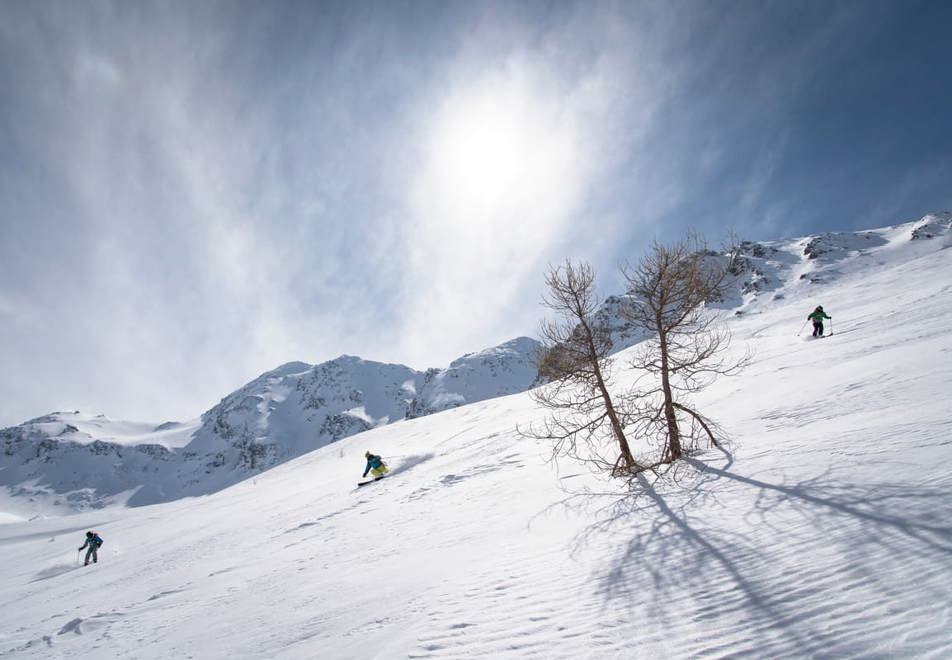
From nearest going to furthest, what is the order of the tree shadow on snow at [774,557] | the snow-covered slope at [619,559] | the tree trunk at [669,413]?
the tree shadow on snow at [774,557] < the snow-covered slope at [619,559] < the tree trunk at [669,413]

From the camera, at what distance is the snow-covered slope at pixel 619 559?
4.12 meters

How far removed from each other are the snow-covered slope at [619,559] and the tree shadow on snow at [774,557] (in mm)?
26

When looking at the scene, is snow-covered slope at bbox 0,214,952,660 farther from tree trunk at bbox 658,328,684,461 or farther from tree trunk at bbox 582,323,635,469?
tree trunk at bbox 582,323,635,469

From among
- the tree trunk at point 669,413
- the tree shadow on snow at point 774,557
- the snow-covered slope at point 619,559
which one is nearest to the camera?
the tree shadow on snow at point 774,557

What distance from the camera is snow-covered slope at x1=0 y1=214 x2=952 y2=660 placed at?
Answer: 13.5 feet

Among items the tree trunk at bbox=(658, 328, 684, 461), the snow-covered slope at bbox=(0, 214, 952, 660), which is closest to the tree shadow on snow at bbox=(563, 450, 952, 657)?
the snow-covered slope at bbox=(0, 214, 952, 660)

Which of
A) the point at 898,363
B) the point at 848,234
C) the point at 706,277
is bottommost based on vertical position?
the point at 898,363

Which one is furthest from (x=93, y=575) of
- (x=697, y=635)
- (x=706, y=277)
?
(x=706, y=277)

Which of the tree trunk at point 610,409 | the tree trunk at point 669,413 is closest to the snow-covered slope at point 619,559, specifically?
the tree trunk at point 669,413

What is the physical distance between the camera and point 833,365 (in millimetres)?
13414

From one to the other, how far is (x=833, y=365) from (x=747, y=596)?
12804 mm

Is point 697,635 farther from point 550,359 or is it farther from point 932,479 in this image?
point 550,359

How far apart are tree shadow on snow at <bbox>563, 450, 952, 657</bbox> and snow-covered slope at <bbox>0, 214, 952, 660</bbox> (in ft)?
0.09

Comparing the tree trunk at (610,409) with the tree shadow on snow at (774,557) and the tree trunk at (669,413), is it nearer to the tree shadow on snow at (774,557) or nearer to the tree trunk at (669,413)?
the tree trunk at (669,413)
